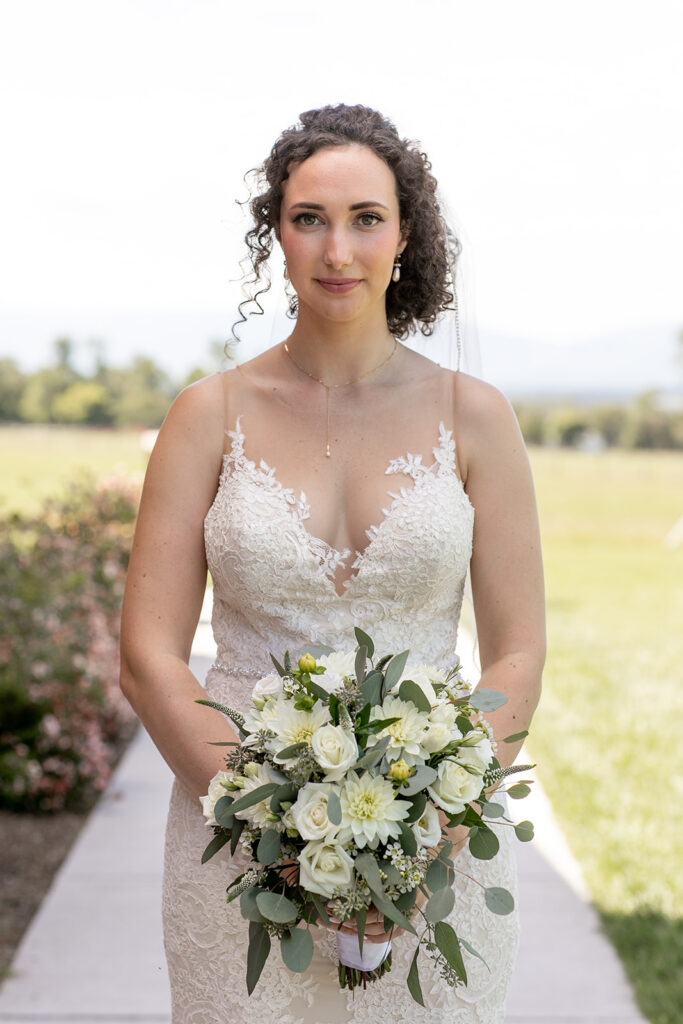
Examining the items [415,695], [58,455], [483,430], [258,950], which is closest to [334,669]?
[415,695]

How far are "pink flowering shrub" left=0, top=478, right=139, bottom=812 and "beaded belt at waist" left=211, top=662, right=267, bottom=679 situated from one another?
3392mm

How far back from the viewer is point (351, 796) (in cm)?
175

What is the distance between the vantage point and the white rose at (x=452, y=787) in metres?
1.82

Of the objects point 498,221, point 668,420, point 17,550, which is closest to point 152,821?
point 17,550

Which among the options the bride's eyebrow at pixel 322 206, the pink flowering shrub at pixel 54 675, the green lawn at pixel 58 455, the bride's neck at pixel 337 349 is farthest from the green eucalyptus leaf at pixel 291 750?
the green lawn at pixel 58 455

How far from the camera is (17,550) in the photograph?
7191mm

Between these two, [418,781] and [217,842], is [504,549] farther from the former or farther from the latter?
[217,842]

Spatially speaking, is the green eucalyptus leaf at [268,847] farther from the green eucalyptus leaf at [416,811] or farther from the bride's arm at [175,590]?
the bride's arm at [175,590]

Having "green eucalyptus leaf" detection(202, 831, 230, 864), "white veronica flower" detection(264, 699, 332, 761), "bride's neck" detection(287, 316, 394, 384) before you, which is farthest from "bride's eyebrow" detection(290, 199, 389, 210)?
"green eucalyptus leaf" detection(202, 831, 230, 864)

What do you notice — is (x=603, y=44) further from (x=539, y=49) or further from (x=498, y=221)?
(x=498, y=221)

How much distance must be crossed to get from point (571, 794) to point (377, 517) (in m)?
4.27

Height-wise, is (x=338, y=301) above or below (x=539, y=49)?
below

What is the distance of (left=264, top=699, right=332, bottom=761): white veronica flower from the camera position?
1805mm

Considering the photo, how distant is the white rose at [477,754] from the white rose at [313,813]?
24 centimetres
